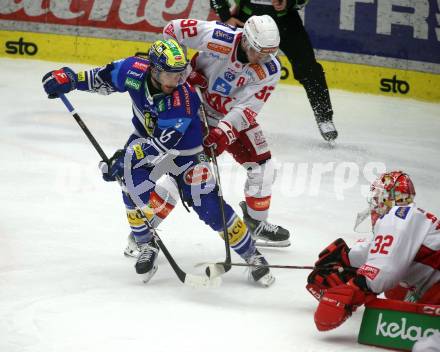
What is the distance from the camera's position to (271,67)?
483 cm

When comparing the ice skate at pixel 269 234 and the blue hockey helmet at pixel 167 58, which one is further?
the ice skate at pixel 269 234

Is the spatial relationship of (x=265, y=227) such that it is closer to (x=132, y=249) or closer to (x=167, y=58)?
(x=132, y=249)

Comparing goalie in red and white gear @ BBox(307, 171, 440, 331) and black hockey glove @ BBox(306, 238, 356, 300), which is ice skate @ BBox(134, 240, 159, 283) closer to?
black hockey glove @ BBox(306, 238, 356, 300)

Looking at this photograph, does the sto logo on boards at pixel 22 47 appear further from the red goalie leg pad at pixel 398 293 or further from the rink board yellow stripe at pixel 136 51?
the red goalie leg pad at pixel 398 293

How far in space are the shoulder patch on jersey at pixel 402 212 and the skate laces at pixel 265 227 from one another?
1.49 meters

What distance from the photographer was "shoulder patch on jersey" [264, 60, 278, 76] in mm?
4820

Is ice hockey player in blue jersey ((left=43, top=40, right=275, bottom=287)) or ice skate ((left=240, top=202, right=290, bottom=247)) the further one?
ice skate ((left=240, top=202, right=290, bottom=247))

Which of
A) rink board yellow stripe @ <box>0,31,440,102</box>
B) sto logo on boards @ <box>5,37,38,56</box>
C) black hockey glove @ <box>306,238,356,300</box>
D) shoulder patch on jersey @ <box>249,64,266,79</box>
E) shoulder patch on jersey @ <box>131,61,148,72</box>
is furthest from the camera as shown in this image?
sto logo on boards @ <box>5,37,38,56</box>

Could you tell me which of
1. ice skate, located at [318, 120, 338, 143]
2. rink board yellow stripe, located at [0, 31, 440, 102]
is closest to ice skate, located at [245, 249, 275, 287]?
ice skate, located at [318, 120, 338, 143]

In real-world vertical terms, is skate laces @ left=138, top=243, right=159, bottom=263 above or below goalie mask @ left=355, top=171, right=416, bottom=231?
below

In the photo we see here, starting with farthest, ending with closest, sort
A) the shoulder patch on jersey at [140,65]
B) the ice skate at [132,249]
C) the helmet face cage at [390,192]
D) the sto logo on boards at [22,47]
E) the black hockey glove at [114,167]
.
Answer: the sto logo on boards at [22,47] → the ice skate at [132,249] → the shoulder patch on jersey at [140,65] → the black hockey glove at [114,167] → the helmet face cage at [390,192]

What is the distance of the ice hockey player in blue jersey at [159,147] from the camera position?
4.04 m

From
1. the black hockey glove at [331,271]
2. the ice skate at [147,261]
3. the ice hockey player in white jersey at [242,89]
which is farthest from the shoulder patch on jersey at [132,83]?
the black hockey glove at [331,271]

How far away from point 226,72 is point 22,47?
365 cm
